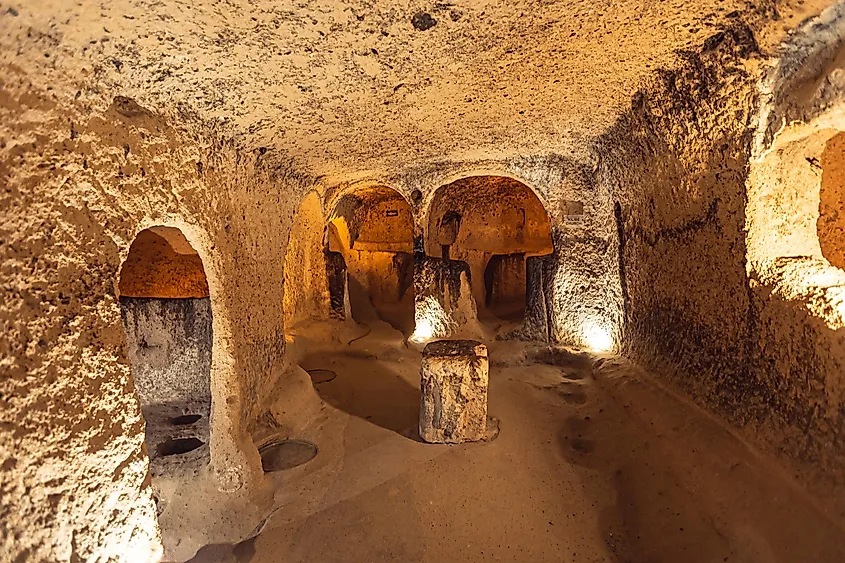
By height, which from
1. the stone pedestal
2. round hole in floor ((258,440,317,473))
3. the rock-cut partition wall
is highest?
the rock-cut partition wall

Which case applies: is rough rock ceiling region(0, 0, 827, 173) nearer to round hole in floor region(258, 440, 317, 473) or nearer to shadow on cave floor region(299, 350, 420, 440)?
round hole in floor region(258, 440, 317, 473)

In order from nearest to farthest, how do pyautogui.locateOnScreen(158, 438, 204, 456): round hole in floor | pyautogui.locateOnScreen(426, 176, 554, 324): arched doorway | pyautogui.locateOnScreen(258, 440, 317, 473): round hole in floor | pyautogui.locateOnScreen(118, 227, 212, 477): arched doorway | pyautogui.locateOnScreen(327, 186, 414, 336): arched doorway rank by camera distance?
pyautogui.locateOnScreen(258, 440, 317, 473): round hole in floor < pyautogui.locateOnScreen(158, 438, 204, 456): round hole in floor < pyautogui.locateOnScreen(118, 227, 212, 477): arched doorway < pyautogui.locateOnScreen(426, 176, 554, 324): arched doorway < pyautogui.locateOnScreen(327, 186, 414, 336): arched doorway

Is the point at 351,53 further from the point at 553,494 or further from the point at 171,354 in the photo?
the point at 171,354

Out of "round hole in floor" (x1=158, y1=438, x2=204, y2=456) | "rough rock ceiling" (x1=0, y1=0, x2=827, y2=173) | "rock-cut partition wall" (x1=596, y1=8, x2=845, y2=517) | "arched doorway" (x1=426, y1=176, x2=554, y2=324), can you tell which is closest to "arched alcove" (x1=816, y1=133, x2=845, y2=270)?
"rock-cut partition wall" (x1=596, y1=8, x2=845, y2=517)

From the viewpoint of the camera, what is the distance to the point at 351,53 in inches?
104

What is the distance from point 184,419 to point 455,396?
10.2 feet

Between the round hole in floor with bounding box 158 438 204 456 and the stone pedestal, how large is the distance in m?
2.26

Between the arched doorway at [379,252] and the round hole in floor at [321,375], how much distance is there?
387cm

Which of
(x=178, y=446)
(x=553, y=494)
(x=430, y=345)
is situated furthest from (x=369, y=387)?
(x=553, y=494)

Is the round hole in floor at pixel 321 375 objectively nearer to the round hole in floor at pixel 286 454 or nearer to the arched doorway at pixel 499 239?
the round hole in floor at pixel 286 454

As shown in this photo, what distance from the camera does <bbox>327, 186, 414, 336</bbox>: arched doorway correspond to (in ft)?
34.8

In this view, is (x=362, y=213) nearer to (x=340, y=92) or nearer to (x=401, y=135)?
(x=401, y=135)

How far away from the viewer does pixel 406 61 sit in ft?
9.36

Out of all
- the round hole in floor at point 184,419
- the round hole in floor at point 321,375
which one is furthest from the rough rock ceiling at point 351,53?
the round hole in floor at point 321,375
